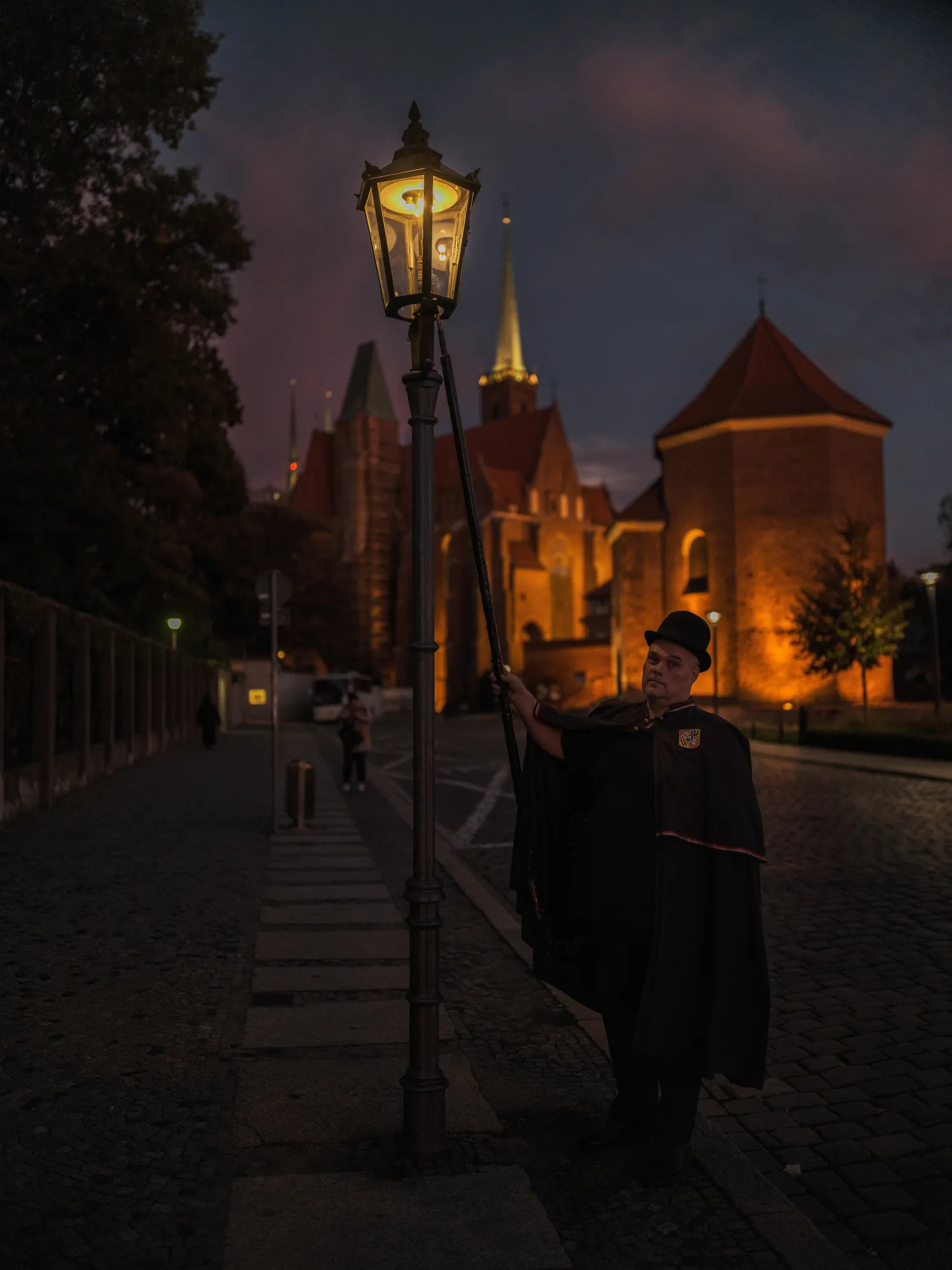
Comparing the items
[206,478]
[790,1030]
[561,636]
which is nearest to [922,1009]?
[790,1030]

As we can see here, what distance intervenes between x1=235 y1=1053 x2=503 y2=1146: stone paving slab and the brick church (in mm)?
26177

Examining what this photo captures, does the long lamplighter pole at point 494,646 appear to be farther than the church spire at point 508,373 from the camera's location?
No

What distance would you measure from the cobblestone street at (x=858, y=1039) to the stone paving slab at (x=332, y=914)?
1718 mm

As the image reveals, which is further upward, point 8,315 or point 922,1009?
point 8,315

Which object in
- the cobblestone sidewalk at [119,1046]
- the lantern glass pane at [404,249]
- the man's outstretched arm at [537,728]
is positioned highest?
the lantern glass pane at [404,249]

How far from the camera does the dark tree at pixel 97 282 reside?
57.3 feet

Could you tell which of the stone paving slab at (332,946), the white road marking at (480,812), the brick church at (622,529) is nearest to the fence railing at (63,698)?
the white road marking at (480,812)

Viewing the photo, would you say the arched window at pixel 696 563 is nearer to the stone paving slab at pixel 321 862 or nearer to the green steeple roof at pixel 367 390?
the stone paving slab at pixel 321 862

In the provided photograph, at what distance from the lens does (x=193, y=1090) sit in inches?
161

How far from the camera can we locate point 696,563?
47.2 meters

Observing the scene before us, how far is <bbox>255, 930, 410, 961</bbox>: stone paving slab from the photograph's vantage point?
632 centimetres

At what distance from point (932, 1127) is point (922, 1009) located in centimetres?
151

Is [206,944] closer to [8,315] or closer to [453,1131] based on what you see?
[453,1131]

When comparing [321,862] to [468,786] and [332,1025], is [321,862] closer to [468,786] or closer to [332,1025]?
[332,1025]
